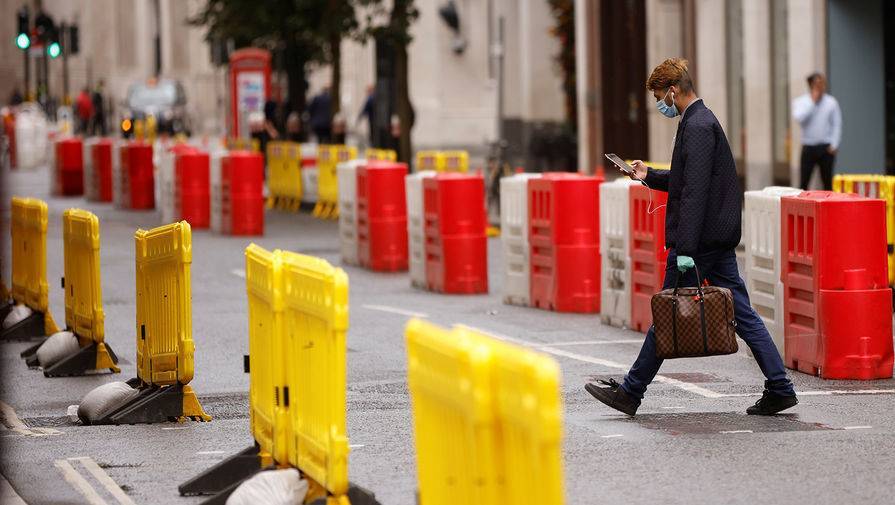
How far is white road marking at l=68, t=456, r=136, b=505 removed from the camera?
865cm

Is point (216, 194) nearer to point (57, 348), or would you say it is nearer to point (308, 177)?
point (308, 177)

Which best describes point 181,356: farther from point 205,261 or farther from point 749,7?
point 749,7

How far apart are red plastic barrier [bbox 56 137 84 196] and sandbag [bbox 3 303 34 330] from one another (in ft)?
75.0

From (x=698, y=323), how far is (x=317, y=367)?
2.92 m

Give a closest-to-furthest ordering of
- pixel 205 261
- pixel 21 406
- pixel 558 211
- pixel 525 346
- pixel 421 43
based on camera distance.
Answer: pixel 21 406 → pixel 525 346 → pixel 558 211 → pixel 205 261 → pixel 421 43

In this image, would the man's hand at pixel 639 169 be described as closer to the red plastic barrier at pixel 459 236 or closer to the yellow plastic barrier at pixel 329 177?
the red plastic barrier at pixel 459 236

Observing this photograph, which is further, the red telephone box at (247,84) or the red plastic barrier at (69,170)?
the red telephone box at (247,84)

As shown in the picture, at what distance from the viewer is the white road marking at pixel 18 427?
415 inches

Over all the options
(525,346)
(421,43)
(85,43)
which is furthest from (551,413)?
(85,43)

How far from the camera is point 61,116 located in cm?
7538

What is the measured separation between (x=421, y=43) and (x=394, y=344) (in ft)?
121

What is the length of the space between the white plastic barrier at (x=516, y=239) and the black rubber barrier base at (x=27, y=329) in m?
4.12

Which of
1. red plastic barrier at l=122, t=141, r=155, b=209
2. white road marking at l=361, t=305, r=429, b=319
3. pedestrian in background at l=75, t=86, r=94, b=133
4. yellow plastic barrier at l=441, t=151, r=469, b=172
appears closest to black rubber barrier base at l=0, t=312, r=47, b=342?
white road marking at l=361, t=305, r=429, b=319

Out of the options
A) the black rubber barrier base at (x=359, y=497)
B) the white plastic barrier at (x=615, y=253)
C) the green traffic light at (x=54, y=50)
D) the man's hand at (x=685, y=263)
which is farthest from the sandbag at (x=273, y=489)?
the green traffic light at (x=54, y=50)
